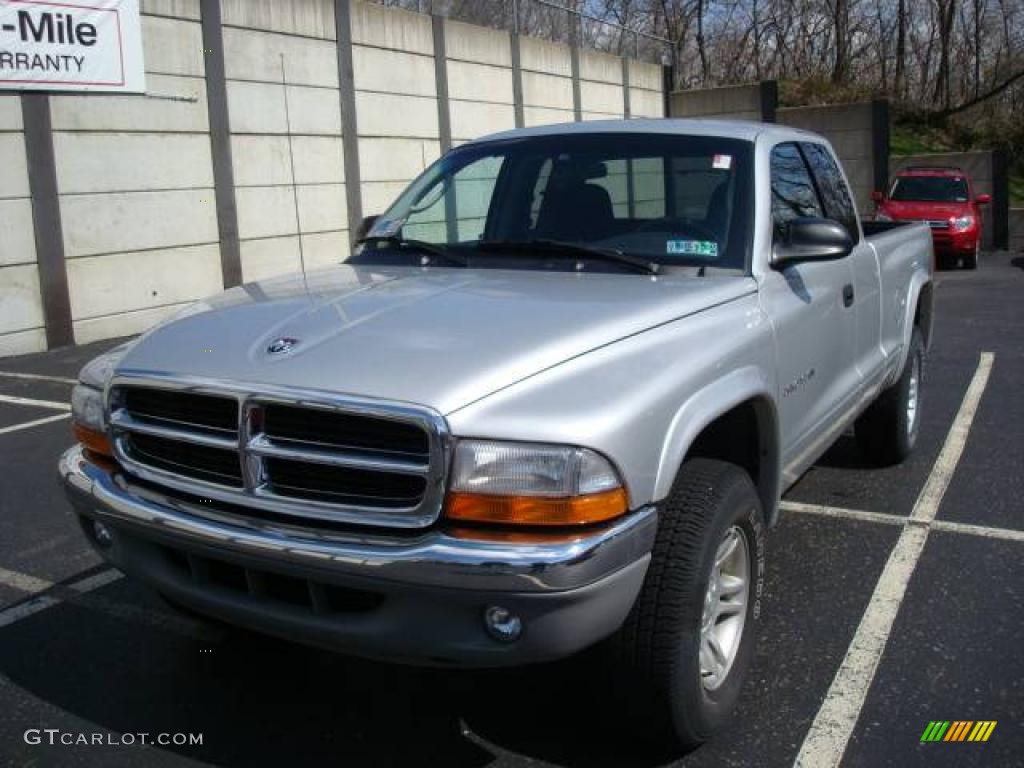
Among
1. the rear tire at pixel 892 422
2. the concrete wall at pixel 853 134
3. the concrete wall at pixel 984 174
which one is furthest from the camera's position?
the concrete wall at pixel 853 134

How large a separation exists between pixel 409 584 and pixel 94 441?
1.29 meters

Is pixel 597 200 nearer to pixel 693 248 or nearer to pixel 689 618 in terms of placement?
pixel 693 248

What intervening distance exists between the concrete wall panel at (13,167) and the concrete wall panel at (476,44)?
7.71 metres

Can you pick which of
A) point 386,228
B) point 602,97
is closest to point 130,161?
point 386,228

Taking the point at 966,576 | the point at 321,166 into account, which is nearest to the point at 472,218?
the point at 966,576

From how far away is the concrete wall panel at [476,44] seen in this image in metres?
16.6

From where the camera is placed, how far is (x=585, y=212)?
4.02m

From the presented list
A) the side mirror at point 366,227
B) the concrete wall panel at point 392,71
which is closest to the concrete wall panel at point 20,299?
the concrete wall panel at point 392,71

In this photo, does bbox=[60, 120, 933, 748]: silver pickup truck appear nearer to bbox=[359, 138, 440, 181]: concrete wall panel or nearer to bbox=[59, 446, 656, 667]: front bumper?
bbox=[59, 446, 656, 667]: front bumper

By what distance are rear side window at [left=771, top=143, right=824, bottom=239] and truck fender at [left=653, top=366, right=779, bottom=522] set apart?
0.86 m

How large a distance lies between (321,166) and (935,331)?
8.09 m

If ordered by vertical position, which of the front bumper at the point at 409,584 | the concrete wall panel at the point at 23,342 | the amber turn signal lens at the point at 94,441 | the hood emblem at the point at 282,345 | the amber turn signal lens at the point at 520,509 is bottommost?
the concrete wall panel at the point at 23,342

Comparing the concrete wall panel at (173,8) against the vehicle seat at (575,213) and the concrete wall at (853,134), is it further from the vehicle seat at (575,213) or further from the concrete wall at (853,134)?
the concrete wall at (853,134)

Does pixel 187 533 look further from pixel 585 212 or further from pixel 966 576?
pixel 966 576
